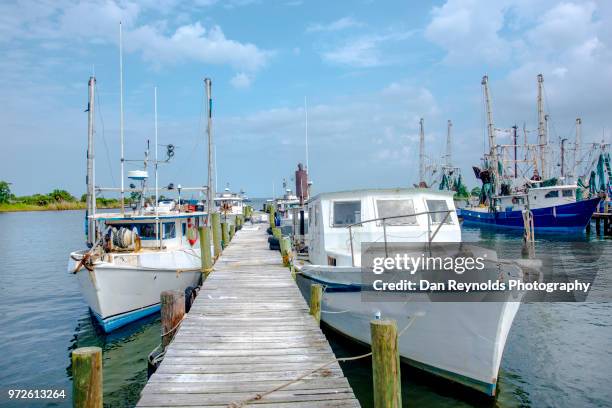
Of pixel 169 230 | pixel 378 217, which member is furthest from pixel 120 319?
pixel 378 217

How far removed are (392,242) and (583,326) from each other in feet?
24.2

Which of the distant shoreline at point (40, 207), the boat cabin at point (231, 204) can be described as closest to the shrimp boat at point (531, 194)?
the boat cabin at point (231, 204)

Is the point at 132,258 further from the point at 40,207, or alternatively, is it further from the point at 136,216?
the point at 40,207

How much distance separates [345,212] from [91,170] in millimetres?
11902

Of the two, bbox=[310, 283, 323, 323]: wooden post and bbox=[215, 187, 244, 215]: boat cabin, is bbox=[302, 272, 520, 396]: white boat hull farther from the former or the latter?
bbox=[215, 187, 244, 215]: boat cabin

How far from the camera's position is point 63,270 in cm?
2681

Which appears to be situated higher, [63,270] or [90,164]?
[90,164]

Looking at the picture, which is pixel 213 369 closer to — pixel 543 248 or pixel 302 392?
pixel 302 392

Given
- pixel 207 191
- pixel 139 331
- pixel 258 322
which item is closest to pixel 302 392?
pixel 258 322

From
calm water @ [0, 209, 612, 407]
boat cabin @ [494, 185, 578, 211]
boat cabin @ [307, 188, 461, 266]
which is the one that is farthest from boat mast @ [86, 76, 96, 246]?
boat cabin @ [494, 185, 578, 211]

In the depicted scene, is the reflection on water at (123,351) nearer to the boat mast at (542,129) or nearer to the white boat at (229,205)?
the white boat at (229,205)

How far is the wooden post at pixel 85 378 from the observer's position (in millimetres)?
4668

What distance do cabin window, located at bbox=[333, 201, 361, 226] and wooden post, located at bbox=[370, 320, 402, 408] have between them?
6982 mm

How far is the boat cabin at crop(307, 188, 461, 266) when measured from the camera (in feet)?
38.3
